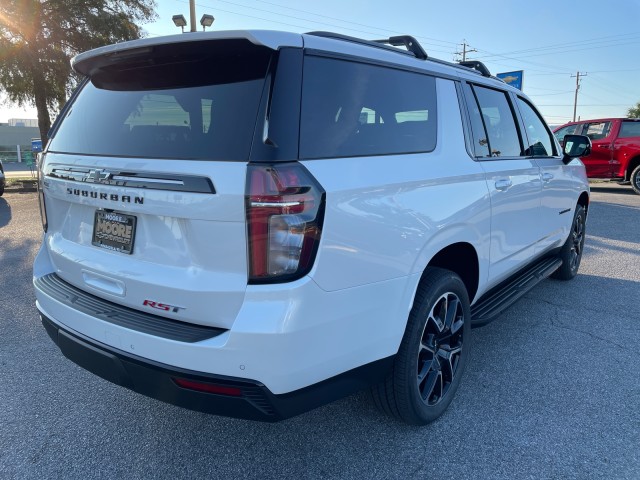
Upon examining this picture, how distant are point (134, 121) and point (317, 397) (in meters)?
1.49

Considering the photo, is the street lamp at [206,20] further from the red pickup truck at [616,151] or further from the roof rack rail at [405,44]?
the roof rack rail at [405,44]

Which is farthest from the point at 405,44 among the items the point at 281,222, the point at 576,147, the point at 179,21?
the point at 179,21

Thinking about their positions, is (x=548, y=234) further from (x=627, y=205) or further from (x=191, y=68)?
(x=627, y=205)

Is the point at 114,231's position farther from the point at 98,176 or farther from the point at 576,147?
the point at 576,147

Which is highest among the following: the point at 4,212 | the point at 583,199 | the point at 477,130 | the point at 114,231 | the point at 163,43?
the point at 163,43

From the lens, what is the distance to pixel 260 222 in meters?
1.81

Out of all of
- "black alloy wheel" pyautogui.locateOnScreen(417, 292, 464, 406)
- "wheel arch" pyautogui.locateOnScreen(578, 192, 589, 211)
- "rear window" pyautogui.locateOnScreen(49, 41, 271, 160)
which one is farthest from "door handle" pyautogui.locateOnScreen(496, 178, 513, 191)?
"wheel arch" pyautogui.locateOnScreen(578, 192, 589, 211)

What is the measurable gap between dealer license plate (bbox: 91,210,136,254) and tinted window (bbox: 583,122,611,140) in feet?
47.3

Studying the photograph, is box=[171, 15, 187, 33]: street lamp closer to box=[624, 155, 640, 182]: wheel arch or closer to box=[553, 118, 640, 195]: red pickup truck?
box=[553, 118, 640, 195]: red pickup truck

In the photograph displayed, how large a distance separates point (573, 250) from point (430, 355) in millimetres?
3429

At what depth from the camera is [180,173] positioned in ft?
6.28

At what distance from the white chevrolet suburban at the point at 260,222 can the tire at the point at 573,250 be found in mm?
2762

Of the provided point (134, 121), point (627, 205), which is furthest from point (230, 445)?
point (627, 205)

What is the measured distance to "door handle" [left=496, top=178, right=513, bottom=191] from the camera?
3.13m
